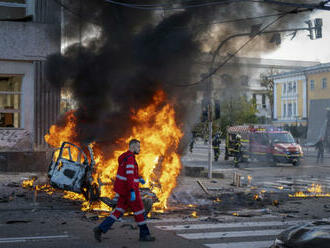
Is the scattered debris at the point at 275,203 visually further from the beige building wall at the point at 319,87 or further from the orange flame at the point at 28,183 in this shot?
the beige building wall at the point at 319,87

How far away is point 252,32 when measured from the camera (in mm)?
12117

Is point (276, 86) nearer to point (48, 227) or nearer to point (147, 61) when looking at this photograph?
point (147, 61)

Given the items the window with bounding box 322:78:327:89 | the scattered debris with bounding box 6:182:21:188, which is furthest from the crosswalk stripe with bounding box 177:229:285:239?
the window with bounding box 322:78:327:89

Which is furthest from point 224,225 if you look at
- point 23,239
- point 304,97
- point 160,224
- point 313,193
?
point 304,97

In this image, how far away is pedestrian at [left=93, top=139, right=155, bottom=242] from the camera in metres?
6.50

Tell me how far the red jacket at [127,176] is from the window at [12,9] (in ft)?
36.6

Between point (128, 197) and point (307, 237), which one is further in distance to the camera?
point (128, 197)

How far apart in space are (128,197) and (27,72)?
35.3 ft

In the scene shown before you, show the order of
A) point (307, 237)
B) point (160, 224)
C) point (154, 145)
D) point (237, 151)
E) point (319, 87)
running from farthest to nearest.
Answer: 1. point (319, 87)
2. point (237, 151)
3. point (154, 145)
4. point (160, 224)
5. point (307, 237)

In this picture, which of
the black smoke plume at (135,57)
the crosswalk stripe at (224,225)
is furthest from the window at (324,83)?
the crosswalk stripe at (224,225)

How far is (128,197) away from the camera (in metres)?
6.71

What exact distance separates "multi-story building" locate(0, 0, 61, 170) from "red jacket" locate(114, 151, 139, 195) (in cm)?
965

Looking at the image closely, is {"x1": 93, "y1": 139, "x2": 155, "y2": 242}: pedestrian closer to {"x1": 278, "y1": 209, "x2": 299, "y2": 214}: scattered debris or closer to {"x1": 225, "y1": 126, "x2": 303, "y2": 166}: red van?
{"x1": 278, "y1": 209, "x2": 299, "y2": 214}: scattered debris

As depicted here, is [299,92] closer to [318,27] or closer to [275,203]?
[318,27]
